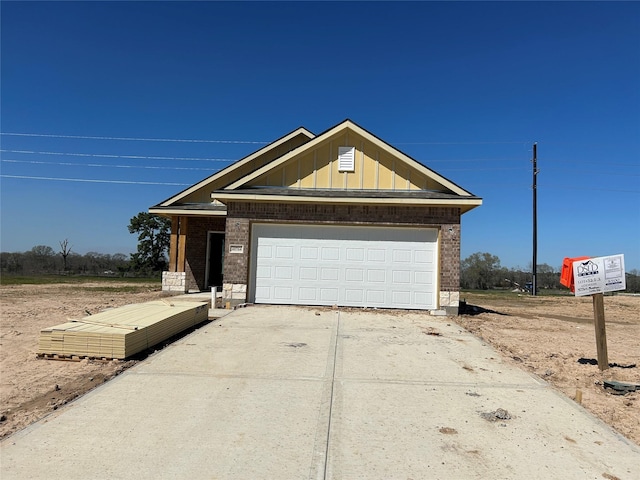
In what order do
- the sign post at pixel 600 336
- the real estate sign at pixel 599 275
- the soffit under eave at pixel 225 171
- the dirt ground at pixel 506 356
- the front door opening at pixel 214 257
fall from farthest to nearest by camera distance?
the front door opening at pixel 214 257 → the soffit under eave at pixel 225 171 → the real estate sign at pixel 599 275 → the sign post at pixel 600 336 → the dirt ground at pixel 506 356

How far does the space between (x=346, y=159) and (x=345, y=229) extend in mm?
2420

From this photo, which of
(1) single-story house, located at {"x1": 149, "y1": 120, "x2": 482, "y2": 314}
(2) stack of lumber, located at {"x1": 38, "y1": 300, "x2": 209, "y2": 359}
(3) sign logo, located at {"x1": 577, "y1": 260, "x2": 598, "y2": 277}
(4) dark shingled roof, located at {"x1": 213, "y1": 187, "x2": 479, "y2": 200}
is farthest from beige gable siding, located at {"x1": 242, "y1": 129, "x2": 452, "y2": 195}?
(2) stack of lumber, located at {"x1": 38, "y1": 300, "x2": 209, "y2": 359}

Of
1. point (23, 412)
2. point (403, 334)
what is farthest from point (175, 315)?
point (403, 334)

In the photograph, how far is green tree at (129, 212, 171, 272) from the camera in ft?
95.4

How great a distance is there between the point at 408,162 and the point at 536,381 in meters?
8.14

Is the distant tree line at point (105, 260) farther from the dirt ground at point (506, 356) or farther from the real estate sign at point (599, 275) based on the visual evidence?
the real estate sign at point (599, 275)

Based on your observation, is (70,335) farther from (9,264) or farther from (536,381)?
(9,264)

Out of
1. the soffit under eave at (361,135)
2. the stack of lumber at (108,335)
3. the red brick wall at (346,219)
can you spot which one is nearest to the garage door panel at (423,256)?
the red brick wall at (346,219)

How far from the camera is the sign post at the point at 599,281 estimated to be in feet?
21.0

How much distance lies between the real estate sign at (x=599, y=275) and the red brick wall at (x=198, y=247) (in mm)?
14045

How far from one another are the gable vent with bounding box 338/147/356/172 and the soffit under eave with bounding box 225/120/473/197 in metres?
0.54

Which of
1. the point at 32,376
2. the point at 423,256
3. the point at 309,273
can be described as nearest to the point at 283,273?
the point at 309,273

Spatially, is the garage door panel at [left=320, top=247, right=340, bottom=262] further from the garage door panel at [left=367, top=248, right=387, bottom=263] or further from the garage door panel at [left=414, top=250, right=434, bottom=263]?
the garage door panel at [left=414, top=250, right=434, bottom=263]

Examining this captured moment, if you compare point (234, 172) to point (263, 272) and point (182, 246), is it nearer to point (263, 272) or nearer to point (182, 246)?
point (182, 246)
